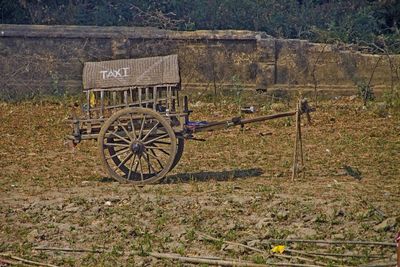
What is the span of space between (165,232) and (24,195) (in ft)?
7.06

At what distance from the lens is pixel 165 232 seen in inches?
317

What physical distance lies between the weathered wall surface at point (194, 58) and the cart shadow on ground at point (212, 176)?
563 cm

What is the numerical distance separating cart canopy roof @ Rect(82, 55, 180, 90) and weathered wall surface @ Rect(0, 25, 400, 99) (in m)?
6.11

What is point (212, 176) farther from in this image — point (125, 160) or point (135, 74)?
point (135, 74)

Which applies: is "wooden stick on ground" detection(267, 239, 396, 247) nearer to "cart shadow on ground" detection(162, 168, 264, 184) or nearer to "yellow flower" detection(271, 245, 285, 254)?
"yellow flower" detection(271, 245, 285, 254)

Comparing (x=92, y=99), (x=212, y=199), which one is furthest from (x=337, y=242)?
(x=92, y=99)

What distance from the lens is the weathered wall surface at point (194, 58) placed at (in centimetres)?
1602

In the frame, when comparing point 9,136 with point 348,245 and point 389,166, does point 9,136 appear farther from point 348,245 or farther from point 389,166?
point 348,245

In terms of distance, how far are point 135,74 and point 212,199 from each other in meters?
1.85

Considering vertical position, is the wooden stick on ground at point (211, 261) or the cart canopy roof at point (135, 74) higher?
the cart canopy roof at point (135, 74)

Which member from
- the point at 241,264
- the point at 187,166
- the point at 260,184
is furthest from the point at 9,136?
the point at 241,264

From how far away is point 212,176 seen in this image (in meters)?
10.4

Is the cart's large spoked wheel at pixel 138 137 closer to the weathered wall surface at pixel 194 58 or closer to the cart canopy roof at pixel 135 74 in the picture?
the cart canopy roof at pixel 135 74

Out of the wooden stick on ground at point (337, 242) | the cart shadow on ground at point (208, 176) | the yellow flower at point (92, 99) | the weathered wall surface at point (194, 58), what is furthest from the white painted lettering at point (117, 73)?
the weathered wall surface at point (194, 58)
